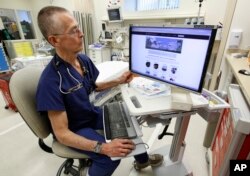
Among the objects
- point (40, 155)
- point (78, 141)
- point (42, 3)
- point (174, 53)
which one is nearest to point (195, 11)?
point (174, 53)

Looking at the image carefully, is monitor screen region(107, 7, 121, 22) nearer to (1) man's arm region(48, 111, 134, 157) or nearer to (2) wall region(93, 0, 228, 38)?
(2) wall region(93, 0, 228, 38)

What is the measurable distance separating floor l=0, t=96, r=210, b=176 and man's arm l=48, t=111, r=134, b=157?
2.15 feet

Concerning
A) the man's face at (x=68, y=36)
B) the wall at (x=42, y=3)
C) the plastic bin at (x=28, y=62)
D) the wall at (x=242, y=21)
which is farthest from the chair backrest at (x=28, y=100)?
the wall at (x=42, y=3)

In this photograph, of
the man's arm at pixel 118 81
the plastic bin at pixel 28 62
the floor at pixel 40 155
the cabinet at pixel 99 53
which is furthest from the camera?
the cabinet at pixel 99 53

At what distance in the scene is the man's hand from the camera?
2.56 ft

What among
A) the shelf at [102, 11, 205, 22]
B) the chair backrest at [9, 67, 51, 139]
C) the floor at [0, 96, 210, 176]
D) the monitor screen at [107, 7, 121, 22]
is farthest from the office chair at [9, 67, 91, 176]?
the monitor screen at [107, 7, 121, 22]

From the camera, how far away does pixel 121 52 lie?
A: 4.02 metres

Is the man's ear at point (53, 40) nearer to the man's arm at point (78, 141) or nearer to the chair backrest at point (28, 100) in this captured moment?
the chair backrest at point (28, 100)

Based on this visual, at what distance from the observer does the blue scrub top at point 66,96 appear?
2.63 ft

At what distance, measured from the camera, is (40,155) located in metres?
1.61

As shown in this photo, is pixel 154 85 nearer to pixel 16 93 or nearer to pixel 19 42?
pixel 16 93

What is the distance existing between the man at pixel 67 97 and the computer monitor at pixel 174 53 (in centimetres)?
38

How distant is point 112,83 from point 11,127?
1.71 metres

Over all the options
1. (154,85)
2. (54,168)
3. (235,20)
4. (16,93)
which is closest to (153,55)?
(154,85)
